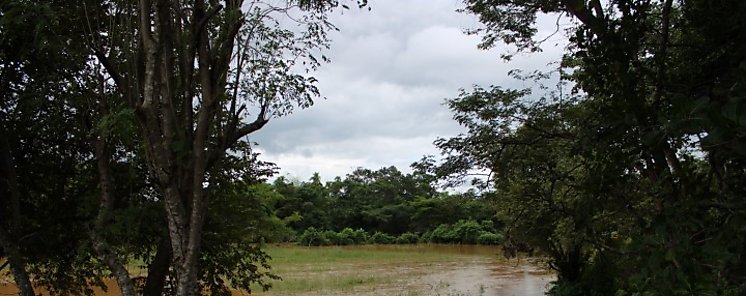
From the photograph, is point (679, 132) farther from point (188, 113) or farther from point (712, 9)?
point (188, 113)

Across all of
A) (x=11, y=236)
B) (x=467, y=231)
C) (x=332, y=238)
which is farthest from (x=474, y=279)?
(x=332, y=238)

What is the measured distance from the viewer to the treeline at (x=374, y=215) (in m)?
43.5

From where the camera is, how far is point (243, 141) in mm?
7148

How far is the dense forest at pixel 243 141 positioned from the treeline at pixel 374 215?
34639mm

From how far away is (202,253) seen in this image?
7.00 m

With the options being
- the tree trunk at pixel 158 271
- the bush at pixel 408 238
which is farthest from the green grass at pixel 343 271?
the bush at pixel 408 238

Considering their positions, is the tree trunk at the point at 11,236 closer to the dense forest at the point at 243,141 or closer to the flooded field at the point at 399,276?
the dense forest at the point at 243,141

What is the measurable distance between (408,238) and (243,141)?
39.9m

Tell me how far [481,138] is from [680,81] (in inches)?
139

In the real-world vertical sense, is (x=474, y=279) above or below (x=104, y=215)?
below

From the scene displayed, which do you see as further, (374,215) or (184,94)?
(374,215)

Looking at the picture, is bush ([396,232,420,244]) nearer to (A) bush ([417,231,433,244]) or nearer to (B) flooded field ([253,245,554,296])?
(A) bush ([417,231,433,244])

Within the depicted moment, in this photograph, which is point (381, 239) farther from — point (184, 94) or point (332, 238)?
point (184, 94)

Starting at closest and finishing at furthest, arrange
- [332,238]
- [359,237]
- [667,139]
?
[667,139], [332,238], [359,237]
